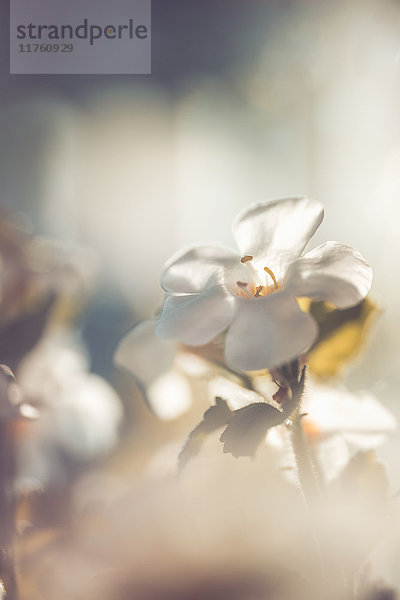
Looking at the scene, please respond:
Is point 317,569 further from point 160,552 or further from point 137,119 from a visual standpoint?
point 137,119

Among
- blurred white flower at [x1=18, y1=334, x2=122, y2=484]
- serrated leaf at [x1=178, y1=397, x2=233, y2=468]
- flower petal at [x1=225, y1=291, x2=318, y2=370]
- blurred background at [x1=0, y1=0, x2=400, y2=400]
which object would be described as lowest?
blurred white flower at [x1=18, y1=334, x2=122, y2=484]

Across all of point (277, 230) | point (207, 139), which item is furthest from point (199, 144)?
point (277, 230)

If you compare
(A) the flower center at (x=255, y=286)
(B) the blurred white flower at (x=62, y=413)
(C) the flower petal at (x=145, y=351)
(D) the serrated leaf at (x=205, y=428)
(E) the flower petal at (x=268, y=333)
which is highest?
(A) the flower center at (x=255, y=286)

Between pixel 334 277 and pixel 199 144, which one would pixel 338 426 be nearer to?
pixel 334 277

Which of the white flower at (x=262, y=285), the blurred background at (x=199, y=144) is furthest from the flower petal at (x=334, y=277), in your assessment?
the blurred background at (x=199, y=144)

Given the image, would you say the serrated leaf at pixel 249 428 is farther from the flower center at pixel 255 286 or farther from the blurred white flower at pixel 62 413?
the blurred white flower at pixel 62 413

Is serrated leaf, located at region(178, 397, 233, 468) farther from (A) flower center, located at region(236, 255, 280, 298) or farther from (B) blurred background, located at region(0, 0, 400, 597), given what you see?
(B) blurred background, located at region(0, 0, 400, 597)

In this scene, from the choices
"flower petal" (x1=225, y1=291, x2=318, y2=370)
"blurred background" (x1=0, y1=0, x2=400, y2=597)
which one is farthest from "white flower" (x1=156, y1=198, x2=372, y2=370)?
"blurred background" (x1=0, y1=0, x2=400, y2=597)
